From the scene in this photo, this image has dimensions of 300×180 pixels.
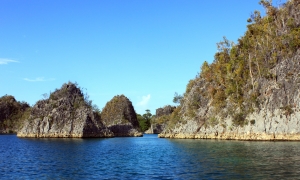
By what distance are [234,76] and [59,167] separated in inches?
2777

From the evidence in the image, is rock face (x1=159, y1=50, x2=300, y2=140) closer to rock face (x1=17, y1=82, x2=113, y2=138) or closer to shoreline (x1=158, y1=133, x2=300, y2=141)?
shoreline (x1=158, y1=133, x2=300, y2=141)

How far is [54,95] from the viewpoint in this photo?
124 metres

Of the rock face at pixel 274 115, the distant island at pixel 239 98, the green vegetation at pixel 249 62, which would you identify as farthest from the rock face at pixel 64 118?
the rock face at pixel 274 115

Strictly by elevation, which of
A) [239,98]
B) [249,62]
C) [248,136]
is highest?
[249,62]

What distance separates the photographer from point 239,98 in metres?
88.2

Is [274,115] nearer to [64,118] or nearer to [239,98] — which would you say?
[239,98]

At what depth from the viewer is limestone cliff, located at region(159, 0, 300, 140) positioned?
2938 inches

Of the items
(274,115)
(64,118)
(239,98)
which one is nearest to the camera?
(274,115)

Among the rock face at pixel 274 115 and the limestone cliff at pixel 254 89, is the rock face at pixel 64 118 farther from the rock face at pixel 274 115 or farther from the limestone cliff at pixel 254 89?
the rock face at pixel 274 115

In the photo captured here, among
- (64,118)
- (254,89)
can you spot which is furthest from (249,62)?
(64,118)

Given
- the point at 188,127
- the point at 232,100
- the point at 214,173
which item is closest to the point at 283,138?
the point at 232,100

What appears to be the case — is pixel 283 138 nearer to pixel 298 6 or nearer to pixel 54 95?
pixel 298 6

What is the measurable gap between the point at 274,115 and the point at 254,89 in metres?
12.7

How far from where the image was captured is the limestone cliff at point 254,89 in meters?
74.6
